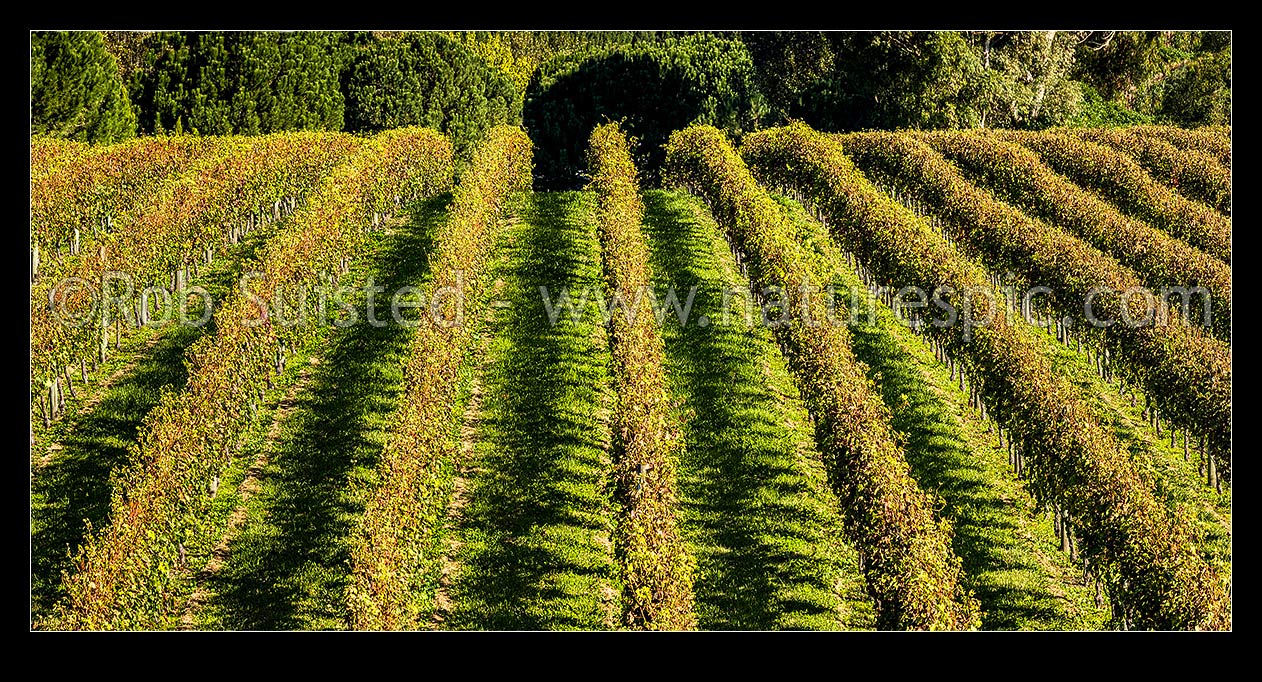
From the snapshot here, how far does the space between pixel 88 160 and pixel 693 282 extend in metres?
18.4

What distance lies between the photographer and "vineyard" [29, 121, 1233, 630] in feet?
70.1

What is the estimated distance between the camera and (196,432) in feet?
77.2

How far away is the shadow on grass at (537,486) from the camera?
2188cm

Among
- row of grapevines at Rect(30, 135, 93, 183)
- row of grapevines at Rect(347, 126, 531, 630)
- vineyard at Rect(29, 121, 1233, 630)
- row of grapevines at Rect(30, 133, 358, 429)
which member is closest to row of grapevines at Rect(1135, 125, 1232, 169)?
vineyard at Rect(29, 121, 1233, 630)

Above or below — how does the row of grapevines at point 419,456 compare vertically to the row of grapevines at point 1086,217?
below

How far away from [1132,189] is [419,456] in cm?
2845

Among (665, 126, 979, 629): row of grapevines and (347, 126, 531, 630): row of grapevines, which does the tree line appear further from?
(665, 126, 979, 629): row of grapevines

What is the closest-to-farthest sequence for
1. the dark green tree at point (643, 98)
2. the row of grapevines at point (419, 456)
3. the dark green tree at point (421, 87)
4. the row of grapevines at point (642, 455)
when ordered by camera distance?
the row of grapevines at point (642, 455) → the row of grapevines at point (419, 456) → the dark green tree at point (421, 87) → the dark green tree at point (643, 98)

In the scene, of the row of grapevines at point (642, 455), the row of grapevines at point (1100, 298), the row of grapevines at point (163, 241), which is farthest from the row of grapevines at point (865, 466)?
the row of grapevines at point (163, 241)

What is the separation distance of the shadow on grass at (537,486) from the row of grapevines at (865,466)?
411 cm

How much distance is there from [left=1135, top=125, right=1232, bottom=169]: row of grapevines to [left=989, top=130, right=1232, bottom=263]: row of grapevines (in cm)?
325

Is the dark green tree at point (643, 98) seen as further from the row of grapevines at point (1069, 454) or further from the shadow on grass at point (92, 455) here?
the shadow on grass at point (92, 455)

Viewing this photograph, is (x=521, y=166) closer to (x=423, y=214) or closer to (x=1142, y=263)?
(x=423, y=214)

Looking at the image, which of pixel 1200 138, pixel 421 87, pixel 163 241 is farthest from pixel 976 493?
pixel 421 87
